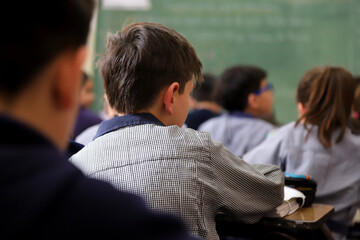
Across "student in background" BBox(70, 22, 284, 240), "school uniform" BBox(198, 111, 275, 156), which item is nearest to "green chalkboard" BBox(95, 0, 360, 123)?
"school uniform" BBox(198, 111, 275, 156)

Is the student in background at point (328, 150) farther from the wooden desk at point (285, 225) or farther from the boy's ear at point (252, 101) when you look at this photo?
the boy's ear at point (252, 101)

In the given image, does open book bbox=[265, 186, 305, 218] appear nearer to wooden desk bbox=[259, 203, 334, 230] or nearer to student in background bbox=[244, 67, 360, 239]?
wooden desk bbox=[259, 203, 334, 230]

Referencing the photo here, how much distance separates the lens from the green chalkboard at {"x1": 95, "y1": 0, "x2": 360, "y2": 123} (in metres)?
5.27

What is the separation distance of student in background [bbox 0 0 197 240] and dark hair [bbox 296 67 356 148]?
1.93m

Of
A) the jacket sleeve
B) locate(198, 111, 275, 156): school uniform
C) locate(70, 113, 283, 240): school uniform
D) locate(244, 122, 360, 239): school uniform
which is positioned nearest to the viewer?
locate(70, 113, 283, 240): school uniform

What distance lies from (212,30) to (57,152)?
502cm

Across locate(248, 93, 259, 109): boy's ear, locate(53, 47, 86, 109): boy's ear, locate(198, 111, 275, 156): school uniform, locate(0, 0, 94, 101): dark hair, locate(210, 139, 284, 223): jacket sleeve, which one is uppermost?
locate(0, 0, 94, 101): dark hair

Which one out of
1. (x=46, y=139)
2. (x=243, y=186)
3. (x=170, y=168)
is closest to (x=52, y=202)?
(x=46, y=139)

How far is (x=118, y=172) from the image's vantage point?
1.27 meters

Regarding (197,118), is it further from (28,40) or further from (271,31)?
(28,40)

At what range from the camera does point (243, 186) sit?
1.44m

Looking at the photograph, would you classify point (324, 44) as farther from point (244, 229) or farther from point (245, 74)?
point (244, 229)

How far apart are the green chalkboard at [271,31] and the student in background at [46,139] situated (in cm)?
486

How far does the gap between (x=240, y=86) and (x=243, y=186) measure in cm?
246
